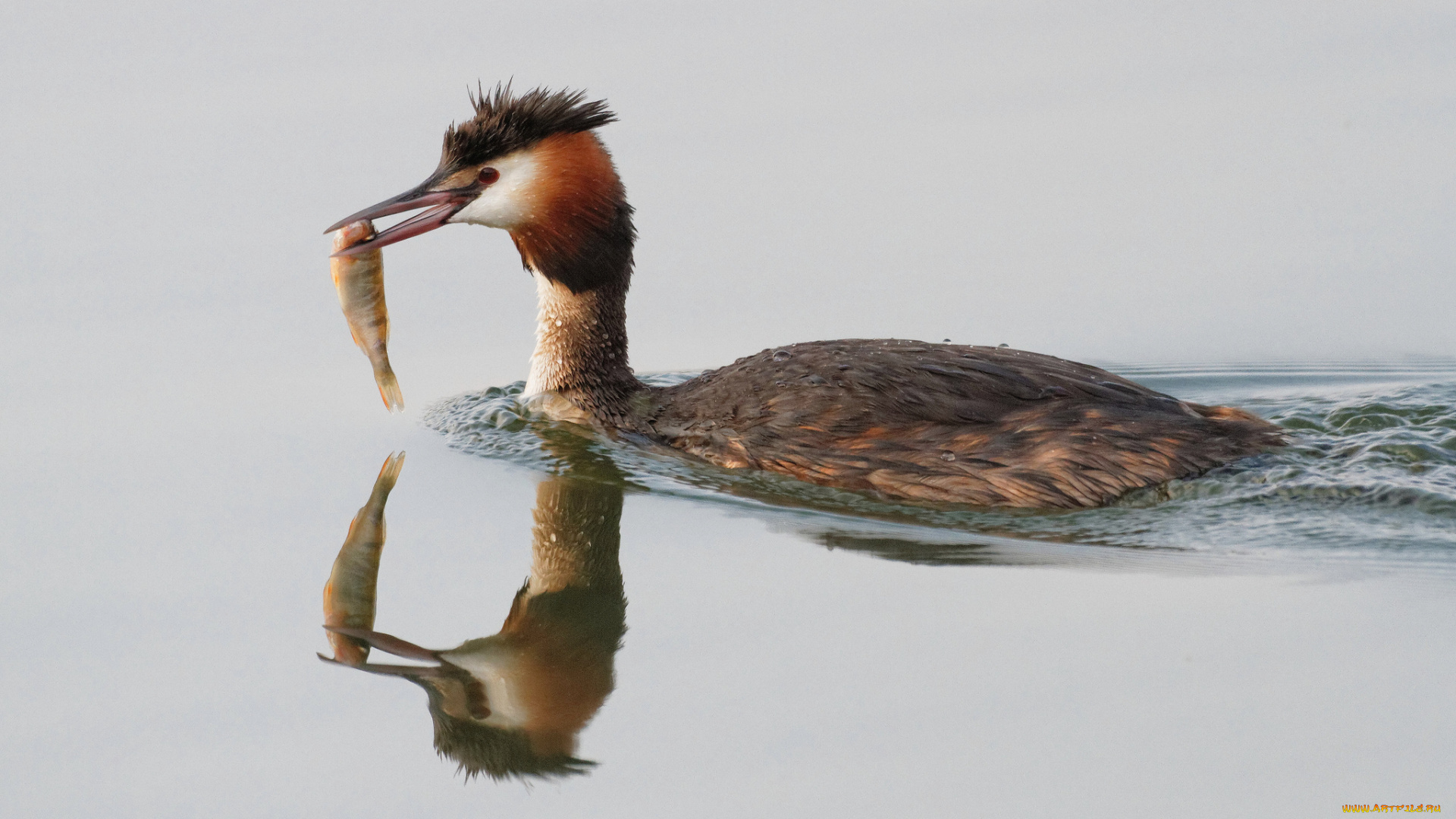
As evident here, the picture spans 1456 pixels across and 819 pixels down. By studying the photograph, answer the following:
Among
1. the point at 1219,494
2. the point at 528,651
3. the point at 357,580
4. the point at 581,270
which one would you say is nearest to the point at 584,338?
the point at 581,270

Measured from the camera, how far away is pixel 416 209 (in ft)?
28.9

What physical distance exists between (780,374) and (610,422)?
1.07 meters

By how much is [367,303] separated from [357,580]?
74.4 inches

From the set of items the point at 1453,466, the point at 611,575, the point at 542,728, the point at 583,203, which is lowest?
the point at 542,728

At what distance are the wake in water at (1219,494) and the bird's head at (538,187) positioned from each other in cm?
97

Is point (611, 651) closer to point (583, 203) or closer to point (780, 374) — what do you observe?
point (780, 374)

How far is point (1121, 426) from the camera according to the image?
7.95m

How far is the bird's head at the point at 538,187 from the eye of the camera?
8820mm

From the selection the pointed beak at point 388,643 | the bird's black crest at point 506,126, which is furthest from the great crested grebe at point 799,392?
the pointed beak at point 388,643

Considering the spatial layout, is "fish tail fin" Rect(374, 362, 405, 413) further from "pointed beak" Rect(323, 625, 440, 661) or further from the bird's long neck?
"pointed beak" Rect(323, 625, 440, 661)

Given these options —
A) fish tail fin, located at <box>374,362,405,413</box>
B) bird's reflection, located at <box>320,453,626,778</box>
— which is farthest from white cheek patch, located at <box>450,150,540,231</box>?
bird's reflection, located at <box>320,453,626,778</box>

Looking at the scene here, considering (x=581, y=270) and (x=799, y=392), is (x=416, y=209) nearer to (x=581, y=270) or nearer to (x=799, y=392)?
(x=581, y=270)

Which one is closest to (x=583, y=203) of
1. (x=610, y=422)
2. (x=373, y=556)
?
(x=610, y=422)

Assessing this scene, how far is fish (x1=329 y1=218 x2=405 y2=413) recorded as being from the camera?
8.70 m
